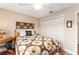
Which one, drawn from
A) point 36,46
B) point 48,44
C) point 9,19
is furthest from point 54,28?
point 9,19

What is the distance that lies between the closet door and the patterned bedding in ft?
0.26

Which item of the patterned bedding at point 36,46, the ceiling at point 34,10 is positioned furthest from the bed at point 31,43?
the ceiling at point 34,10

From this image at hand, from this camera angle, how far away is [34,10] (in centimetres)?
124

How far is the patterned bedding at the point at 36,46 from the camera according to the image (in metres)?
1.19

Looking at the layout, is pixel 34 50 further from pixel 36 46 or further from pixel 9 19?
pixel 9 19

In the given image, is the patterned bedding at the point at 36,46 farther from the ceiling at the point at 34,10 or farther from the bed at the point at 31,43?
the ceiling at the point at 34,10

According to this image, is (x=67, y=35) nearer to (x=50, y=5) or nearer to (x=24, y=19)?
(x=50, y=5)

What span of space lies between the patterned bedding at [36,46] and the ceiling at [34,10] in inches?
12.5

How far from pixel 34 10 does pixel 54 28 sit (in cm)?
36

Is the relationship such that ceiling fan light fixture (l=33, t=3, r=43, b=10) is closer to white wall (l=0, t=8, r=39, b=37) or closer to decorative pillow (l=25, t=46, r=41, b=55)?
white wall (l=0, t=8, r=39, b=37)

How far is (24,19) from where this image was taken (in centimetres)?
124

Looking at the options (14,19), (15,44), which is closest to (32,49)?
(15,44)

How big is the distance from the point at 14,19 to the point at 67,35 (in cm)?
71

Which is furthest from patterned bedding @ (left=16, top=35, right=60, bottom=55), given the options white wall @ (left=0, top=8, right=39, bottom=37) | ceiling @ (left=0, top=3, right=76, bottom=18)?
ceiling @ (left=0, top=3, right=76, bottom=18)
